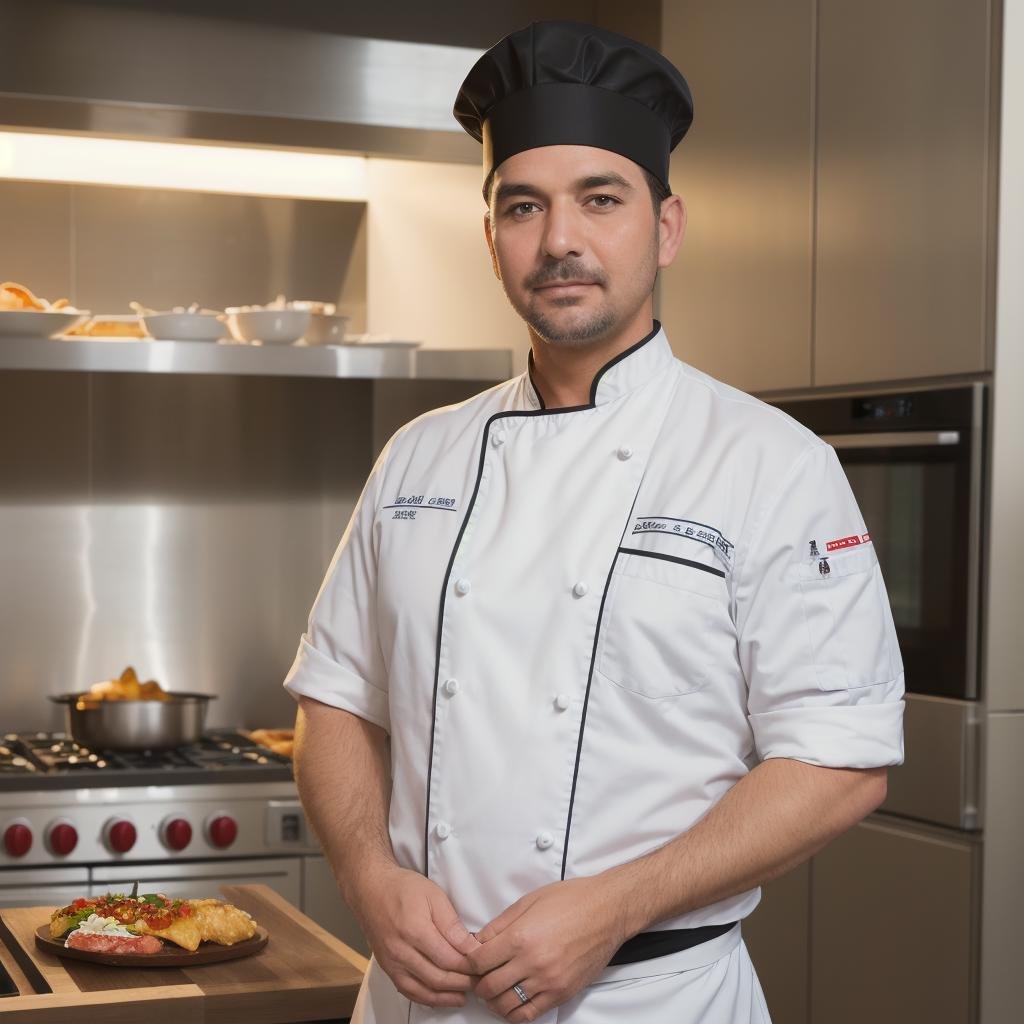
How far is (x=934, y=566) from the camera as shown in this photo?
2.06 metres

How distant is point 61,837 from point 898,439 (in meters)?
1.52

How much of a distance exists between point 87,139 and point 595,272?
2.20 meters

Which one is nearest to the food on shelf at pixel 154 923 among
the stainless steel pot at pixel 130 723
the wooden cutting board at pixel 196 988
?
the wooden cutting board at pixel 196 988

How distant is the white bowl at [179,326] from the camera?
9.32ft

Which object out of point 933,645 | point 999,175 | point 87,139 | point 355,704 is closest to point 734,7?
point 999,175

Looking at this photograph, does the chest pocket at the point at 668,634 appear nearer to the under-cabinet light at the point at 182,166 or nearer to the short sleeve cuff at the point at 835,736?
the short sleeve cuff at the point at 835,736

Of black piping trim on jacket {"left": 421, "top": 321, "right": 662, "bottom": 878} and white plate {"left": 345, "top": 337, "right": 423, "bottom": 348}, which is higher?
white plate {"left": 345, "top": 337, "right": 423, "bottom": 348}

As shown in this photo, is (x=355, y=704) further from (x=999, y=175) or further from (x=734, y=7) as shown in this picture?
(x=734, y=7)

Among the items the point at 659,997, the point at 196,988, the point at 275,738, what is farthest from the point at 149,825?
the point at 659,997

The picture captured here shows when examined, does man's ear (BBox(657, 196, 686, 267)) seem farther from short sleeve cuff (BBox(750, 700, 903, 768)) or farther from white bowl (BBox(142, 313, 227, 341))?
white bowl (BBox(142, 313, 227, 341))

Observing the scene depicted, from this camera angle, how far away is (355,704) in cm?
143

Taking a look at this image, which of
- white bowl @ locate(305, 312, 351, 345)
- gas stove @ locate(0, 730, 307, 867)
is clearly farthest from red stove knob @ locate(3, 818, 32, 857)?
white bowl @ locate(305, 312, 351, 345)

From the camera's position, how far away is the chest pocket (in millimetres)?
1218

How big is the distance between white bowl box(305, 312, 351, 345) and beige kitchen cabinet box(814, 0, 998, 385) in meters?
1.01
